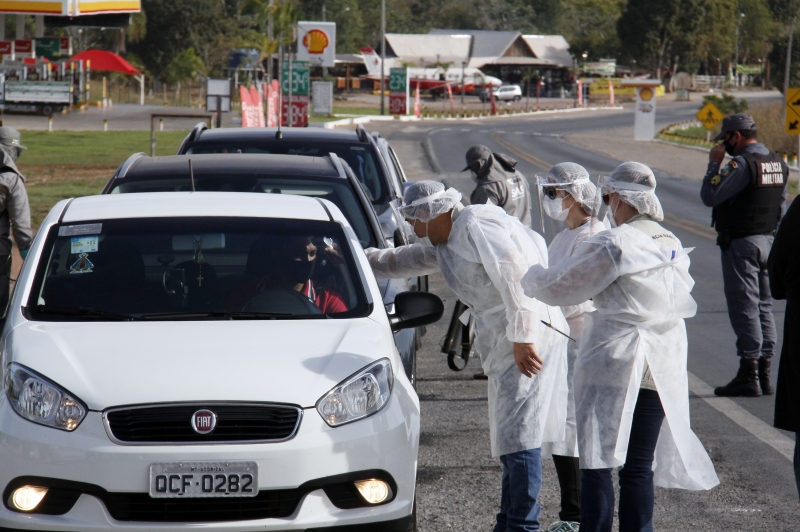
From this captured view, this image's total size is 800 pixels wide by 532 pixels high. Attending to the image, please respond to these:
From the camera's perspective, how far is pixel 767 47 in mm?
111312

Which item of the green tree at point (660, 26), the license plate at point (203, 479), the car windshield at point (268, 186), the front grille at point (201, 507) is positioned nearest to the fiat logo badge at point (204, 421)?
the license plate at point (203, 479)

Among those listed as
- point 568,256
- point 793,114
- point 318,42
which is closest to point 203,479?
point 568,256

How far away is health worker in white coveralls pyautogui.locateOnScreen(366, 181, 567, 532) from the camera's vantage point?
13.7ft

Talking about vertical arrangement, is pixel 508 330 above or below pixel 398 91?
below

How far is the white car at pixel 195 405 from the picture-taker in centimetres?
365

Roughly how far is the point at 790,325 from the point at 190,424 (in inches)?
86.8

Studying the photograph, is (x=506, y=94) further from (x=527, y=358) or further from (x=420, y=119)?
(x=527, y=358)

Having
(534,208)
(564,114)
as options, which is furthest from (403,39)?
(534,208)

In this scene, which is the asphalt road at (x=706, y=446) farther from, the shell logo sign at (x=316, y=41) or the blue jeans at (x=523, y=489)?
A: the shell logo sign at (x=316, y=41)

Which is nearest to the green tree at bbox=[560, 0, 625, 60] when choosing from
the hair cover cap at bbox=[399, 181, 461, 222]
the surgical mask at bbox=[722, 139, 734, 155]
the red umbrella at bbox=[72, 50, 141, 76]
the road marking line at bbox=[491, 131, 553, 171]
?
the red umbrella at bbox=[72, 50, 141, 76]

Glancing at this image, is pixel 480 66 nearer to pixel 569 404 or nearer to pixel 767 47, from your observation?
pixel 767 47

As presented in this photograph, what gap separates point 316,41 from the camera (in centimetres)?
4516

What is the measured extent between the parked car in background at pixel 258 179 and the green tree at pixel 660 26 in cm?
9905

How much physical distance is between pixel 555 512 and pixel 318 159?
11.2ft
